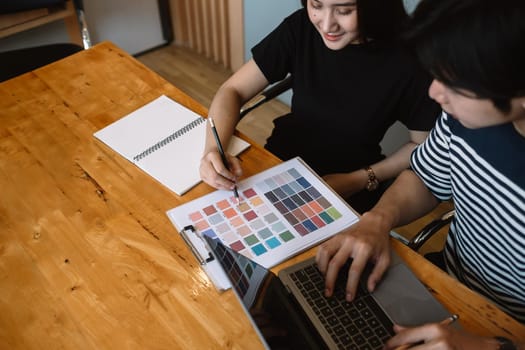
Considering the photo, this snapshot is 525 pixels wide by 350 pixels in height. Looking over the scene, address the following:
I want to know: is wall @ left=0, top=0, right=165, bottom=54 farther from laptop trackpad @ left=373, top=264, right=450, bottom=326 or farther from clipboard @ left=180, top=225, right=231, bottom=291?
laptop trackpad @ left=373, top=264, right=450, bottom=326

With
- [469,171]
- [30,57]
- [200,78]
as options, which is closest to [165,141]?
[469,171]

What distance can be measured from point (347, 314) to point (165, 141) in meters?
Result: 0.62

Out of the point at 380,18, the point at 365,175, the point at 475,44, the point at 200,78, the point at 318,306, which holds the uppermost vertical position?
the point at 475,44

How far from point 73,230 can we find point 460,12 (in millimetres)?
807

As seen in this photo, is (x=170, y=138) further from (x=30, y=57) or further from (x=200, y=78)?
(x=200, y=78)

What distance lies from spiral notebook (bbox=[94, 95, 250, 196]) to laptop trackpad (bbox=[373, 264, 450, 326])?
1.54 ft

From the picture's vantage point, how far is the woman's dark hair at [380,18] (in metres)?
1.00

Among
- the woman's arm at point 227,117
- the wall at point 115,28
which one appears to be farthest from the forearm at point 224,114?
the wall at point 115,28

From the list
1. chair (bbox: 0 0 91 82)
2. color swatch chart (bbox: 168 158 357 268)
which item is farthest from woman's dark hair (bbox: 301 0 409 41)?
chair (bbox: 0 0 91 82)

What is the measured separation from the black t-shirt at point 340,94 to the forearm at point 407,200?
0.19 m

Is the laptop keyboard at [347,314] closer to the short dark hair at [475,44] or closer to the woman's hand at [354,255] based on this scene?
the woman's hand at [354,255]

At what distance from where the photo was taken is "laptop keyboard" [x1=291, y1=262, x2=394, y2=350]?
74 cm

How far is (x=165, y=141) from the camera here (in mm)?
1134

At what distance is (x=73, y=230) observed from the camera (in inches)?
36.7
